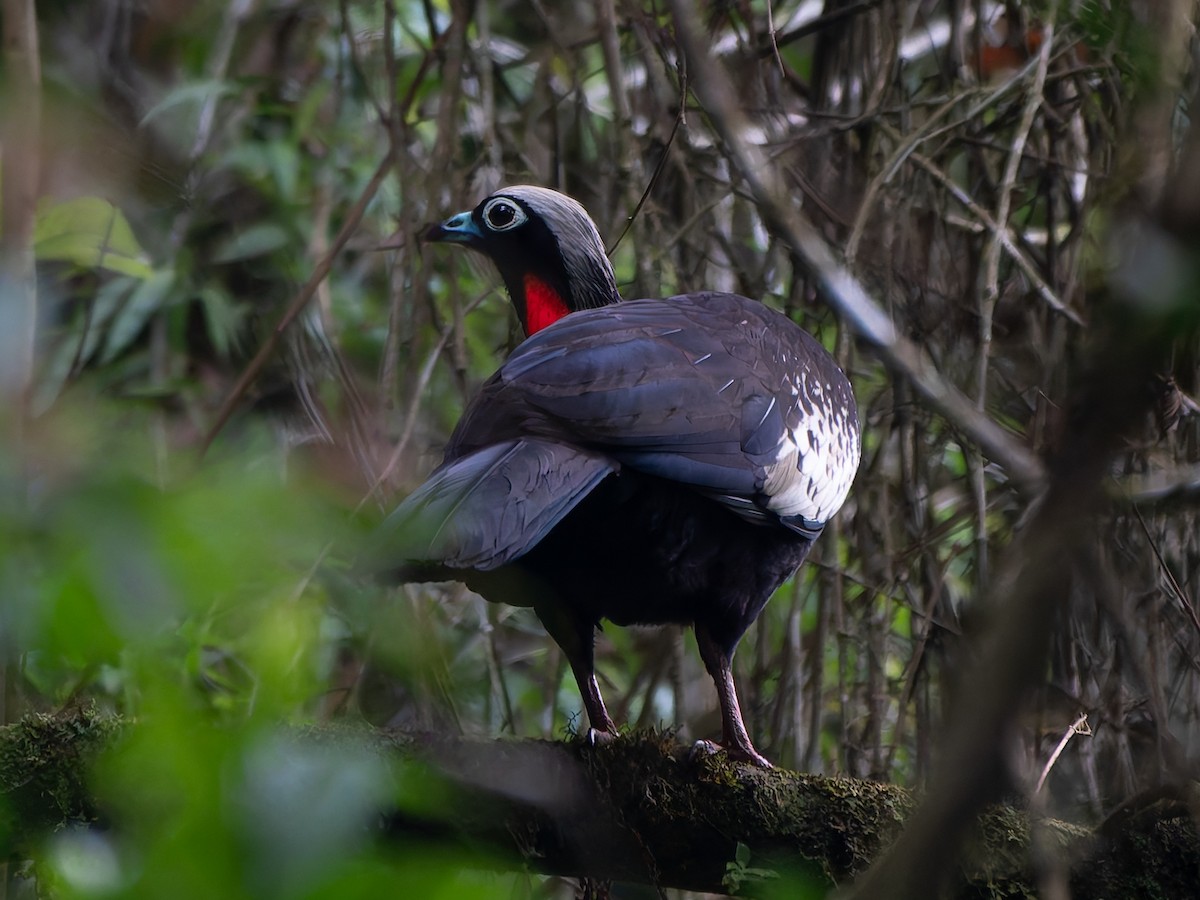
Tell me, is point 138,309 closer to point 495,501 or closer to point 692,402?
point 692,402

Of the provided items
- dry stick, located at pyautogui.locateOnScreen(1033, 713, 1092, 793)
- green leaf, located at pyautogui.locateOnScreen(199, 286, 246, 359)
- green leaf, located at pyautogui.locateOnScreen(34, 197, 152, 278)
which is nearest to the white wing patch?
dry stick, located at pyautogui.locateOnScreen(1033, 713, 1092, 793)

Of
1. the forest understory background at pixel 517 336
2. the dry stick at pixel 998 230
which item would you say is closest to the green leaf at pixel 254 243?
the forest understory background at pixel 517 336

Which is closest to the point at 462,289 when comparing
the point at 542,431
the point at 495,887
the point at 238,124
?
the point at 238,124

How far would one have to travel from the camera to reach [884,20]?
4.21m

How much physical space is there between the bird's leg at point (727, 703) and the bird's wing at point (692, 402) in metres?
0.38

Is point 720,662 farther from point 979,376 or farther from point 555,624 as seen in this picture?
point 979,376

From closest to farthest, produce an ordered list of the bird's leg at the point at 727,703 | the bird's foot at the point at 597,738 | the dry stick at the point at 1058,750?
the dry stick at the point at 1058,750
the bird's foot at the point at 597,738
the bird's leg at the point at 727,703

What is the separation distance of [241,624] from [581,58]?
257 cm

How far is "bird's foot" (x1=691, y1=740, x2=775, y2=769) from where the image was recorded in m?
2.62

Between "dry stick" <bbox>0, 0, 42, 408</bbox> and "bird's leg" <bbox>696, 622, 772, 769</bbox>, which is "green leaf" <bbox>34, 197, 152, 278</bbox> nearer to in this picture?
"dry stick" <bbox>0, 0, 42, 408</bbox>

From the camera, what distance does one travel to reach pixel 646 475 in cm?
269

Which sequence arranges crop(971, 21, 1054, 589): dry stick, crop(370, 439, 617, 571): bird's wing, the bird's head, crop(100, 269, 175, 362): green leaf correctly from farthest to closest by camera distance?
crop(100, 269, 175, 362): green leaf → the bird's head → crop(971, 21, 1054, 589): dry stick → crop(370, 439, 617, 571): bird's wing

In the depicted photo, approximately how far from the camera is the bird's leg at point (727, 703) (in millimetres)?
2869

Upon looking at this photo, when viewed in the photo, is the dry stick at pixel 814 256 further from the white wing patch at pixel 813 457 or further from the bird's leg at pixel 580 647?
the bird's leg at pixel 580 647
